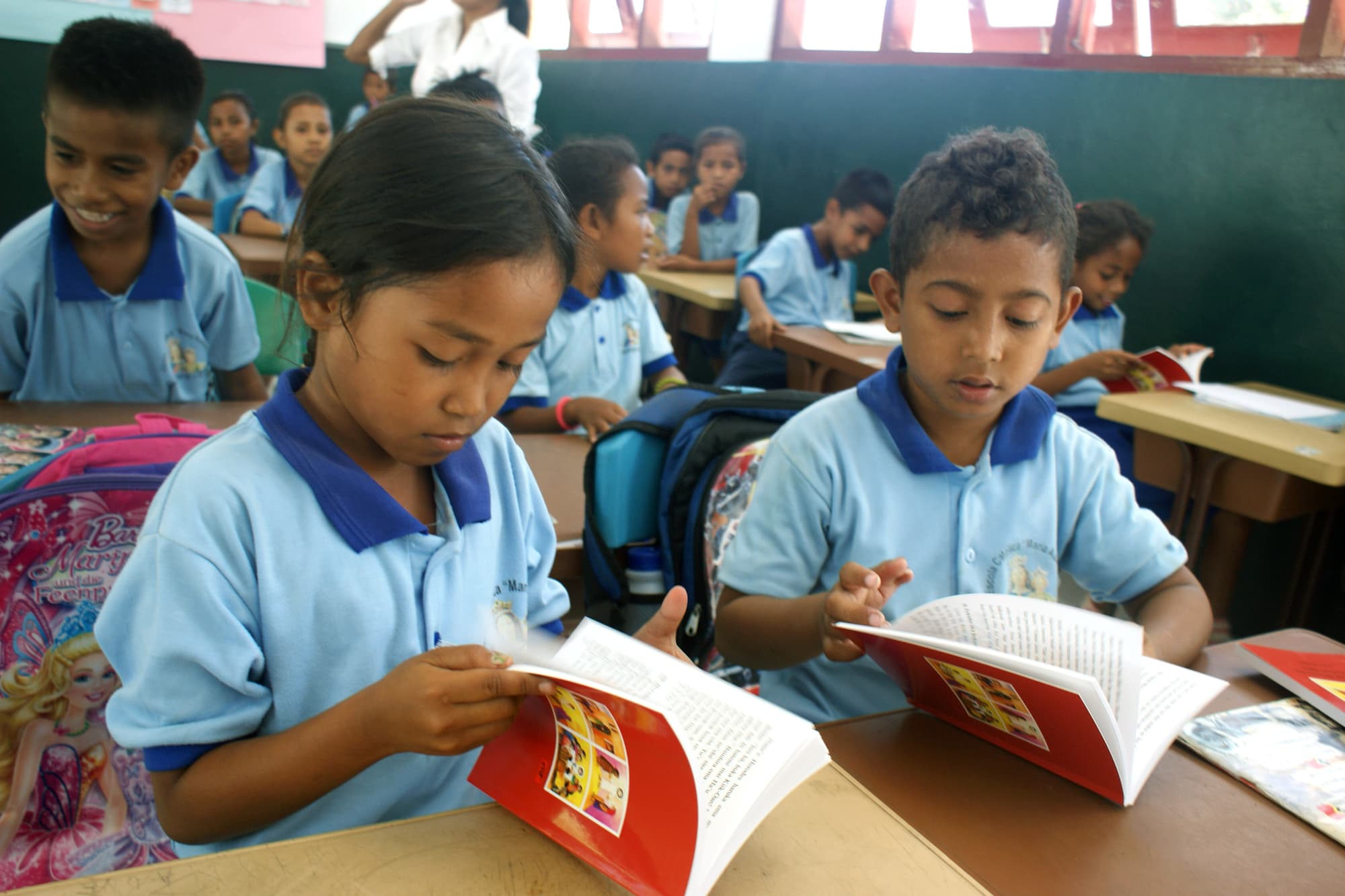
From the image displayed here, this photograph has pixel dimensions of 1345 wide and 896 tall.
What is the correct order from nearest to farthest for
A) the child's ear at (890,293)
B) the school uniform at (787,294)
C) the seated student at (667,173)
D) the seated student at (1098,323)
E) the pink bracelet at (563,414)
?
the child's ear at (890,293)
the pink bracelet at (563,414)
the seated student at (1098,323)
the school uniform at (787,294)
the seated student at (667,173)

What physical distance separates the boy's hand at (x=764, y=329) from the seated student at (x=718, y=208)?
112 centimetres

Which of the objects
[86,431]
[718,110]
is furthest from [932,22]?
[86,431]

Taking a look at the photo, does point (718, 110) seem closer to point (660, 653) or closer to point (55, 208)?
point (55, 208)

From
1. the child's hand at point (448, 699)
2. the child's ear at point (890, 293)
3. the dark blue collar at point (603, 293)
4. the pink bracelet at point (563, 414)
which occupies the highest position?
the child's ear at point (890, 293)

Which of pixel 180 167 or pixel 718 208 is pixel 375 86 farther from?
pixel 180 167

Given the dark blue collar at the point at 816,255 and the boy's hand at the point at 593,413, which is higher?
the dark blue collar at the point at 816,255

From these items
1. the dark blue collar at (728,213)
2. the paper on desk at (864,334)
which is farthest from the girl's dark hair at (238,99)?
the paper on desk at (864,334)

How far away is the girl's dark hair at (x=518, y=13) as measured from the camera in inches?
162

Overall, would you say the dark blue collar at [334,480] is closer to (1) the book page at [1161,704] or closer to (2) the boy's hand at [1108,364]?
(1) the book page at [1161,704]

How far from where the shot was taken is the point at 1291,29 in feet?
9.11

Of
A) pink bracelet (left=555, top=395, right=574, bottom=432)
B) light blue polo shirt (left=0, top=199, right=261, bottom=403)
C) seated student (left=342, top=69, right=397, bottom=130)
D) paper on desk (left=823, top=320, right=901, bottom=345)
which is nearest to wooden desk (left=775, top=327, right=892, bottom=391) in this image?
paper on desk (left=823, top=320, right=901, bottom=345)

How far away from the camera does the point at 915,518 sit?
45.0 inches

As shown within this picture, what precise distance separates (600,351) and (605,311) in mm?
100

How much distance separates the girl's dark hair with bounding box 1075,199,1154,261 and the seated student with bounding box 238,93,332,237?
3.10 metres
